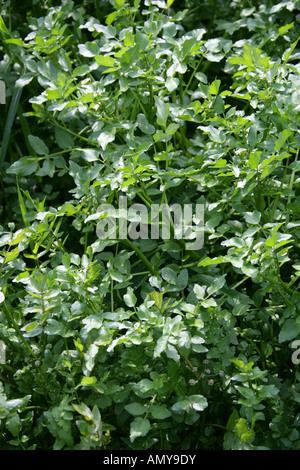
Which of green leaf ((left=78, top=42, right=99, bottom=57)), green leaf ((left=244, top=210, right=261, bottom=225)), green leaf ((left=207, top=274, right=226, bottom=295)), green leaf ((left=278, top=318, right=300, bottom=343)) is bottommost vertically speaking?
green leaf ((left=278, top=318, right=300, bottom=343))

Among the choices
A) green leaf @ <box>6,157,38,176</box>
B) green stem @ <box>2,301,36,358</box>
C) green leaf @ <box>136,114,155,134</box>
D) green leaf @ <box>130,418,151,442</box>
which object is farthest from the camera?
green leaf @ <box>6,157,38,176</box>

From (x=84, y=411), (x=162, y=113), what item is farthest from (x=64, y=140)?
(x=84, y=411)

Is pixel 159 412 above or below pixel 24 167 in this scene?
below

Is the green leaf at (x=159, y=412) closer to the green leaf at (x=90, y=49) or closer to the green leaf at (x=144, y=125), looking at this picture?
the green leaf at (x=144, y=125)

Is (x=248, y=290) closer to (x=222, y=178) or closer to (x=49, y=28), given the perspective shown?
(x=222, y=178)

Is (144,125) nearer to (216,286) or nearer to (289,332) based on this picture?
(216,286)

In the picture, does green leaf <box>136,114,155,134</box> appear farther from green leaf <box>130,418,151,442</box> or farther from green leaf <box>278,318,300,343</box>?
green leaf <box>130,418,151,442</box>

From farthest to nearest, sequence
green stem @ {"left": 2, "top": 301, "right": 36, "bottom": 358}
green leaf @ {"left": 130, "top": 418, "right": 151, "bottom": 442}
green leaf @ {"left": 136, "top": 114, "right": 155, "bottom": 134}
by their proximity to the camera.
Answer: green leaf @ {"left": 136, "top": 114, "right": 155, "bottom": 134}, green stem @ {"left": 2, "top": 301, "right": 36, "bottom": 358}, green leaf @ {"left": 130, "top": 418, "right": 151, "bottom": 442}

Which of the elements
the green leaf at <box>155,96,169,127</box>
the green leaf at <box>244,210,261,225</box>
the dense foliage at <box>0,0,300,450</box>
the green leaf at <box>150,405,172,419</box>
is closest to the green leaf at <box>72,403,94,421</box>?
the dense foliage at <box>0,0,300,450</box>

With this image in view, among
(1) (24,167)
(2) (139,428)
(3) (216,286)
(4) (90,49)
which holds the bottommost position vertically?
(2) (139,428)

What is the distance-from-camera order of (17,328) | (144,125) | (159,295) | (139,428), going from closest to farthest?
(139,428), (159,295), (17,328), (144,125)

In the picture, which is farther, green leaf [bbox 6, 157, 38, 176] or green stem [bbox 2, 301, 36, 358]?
green leaf [bbox 6, 157, 38, 176]

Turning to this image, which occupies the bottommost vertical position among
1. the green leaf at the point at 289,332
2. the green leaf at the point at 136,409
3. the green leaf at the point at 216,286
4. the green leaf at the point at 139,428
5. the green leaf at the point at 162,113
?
the green leaf at the point at 139,428

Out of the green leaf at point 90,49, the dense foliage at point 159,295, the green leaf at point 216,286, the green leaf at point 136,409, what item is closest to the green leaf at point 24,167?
the dense foliage at point 159,295
